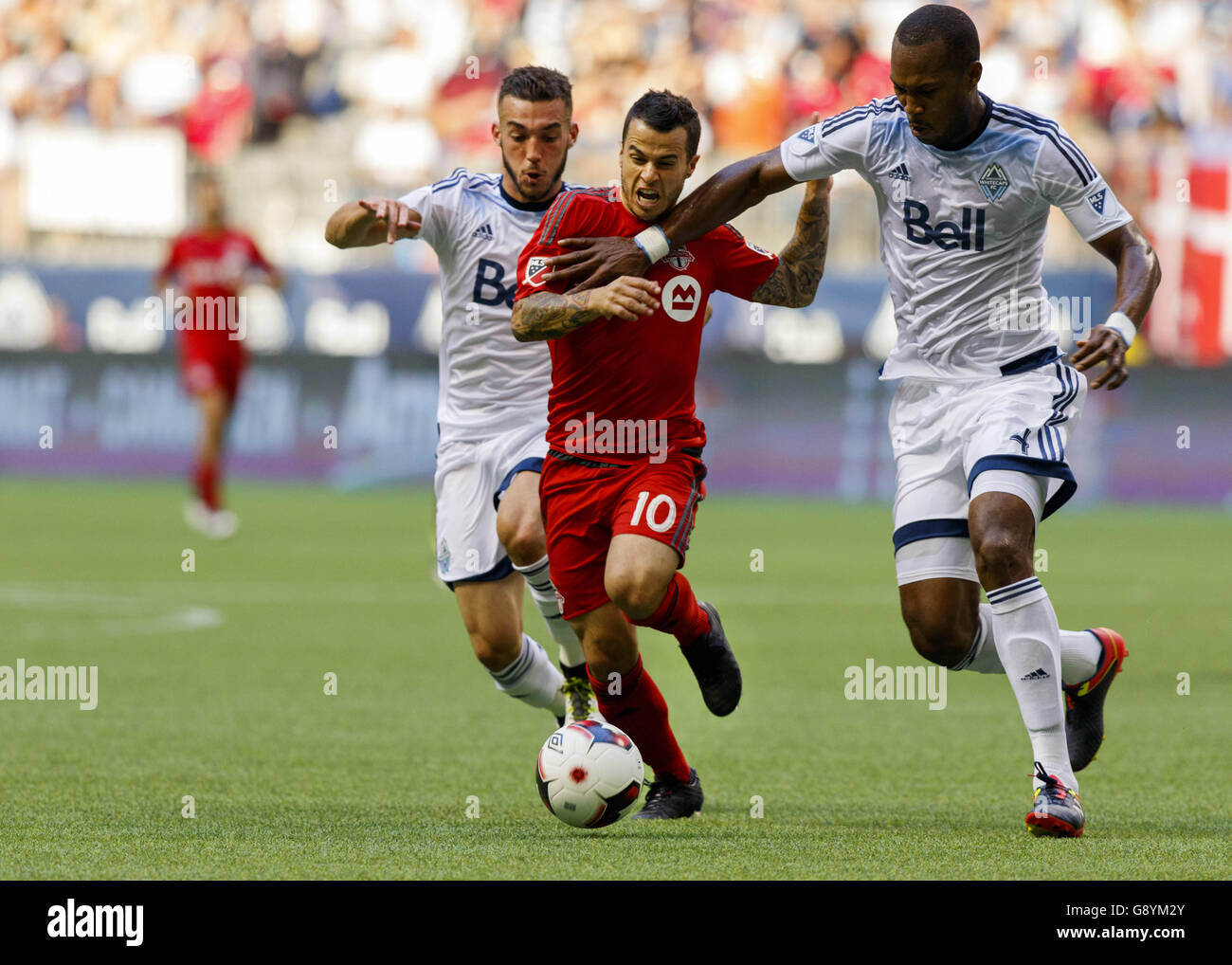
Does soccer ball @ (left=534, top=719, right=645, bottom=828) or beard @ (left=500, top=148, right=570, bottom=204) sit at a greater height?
beard @ (left=500, top=148, right=570, bottom=204)

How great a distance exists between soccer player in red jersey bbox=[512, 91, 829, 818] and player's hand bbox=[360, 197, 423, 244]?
59cm

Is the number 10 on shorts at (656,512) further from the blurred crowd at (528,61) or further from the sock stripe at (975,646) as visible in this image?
the blurred crowd at (528,61)

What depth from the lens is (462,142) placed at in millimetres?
21234

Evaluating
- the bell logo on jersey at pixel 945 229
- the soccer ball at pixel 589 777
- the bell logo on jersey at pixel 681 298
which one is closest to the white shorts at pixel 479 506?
the bell logo on jersey at pixel 681 298

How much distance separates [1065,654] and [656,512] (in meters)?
1.46

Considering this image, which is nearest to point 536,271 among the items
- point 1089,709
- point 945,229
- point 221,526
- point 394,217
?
point 394,217

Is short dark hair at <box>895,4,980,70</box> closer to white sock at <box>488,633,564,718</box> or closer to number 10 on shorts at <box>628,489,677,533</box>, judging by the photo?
number 10 on shorts at <box>628,489,677,533</box>

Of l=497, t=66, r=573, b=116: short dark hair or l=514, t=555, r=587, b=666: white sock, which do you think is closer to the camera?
l=497, t=66, r=573, b=116: short dark hair

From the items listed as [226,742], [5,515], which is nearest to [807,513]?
[5,515]

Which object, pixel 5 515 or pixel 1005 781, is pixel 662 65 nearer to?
pixel 5 515

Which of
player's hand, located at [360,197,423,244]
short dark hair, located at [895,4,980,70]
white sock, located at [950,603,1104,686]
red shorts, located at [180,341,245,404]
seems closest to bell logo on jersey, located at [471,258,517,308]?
player's hand, located at [360,197,423,244]

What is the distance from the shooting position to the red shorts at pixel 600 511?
577cm

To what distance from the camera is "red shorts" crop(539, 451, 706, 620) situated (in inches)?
227

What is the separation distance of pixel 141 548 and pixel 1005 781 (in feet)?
31.9
